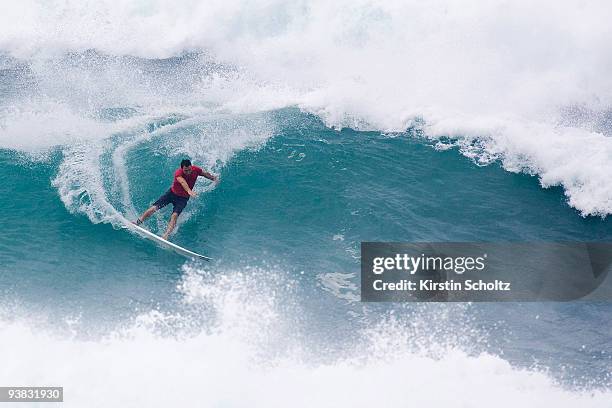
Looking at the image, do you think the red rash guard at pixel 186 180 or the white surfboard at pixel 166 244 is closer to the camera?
the white surfboard at pixel 166 244

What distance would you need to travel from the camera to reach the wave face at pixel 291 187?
901cm

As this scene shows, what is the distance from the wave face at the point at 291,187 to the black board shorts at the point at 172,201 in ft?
1.36

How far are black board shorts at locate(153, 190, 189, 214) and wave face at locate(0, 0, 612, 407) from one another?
42 cm

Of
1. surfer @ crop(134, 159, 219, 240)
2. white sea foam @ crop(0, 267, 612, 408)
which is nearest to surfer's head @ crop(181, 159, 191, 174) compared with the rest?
surfer @ crop(134, 159, 219, 240)

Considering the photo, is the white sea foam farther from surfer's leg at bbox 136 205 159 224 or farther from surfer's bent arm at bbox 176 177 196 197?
surfer's leg at bbox 136 205 159 224

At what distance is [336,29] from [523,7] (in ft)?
16.6

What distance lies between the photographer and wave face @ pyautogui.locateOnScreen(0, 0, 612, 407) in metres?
9.01

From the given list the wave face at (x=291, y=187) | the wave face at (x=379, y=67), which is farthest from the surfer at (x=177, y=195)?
the wave face at (x=379, y=67)

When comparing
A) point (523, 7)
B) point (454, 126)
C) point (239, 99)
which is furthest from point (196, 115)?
point (523, 7)

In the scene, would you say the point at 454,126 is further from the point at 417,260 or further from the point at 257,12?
the point at 257,12

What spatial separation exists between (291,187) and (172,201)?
253cm

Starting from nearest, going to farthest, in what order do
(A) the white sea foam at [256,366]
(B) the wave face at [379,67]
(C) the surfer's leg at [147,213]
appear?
(A) the white sea foam at [256,366], (C) the surfer's leg at [147,213], (B) the wave face at [379,67]

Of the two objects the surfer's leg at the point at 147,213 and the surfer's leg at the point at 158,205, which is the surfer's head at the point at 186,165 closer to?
the surfer's leg at the point at 158,205

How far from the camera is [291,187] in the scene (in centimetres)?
1269
